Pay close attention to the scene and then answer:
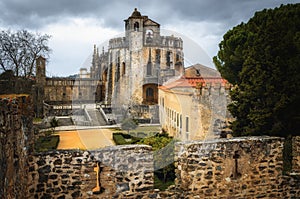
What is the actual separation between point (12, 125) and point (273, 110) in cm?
907

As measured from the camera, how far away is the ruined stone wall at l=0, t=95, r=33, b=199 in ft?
10.3

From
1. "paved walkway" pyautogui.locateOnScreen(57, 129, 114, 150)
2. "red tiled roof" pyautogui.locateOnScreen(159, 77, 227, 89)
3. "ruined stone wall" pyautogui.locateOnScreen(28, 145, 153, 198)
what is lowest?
"paved walkway" pyautogui.locateOnScreen(57, 129, 114, 150)

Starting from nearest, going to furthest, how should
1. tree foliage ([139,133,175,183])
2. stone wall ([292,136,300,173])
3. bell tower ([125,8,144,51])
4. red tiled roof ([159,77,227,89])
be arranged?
1. stone wall ([292,136,300,173])
2. tree foliage ([139,133,175,183])
3. red tiled roof ([159,77,227,89])
4. bell tower ([125,8,144,51])

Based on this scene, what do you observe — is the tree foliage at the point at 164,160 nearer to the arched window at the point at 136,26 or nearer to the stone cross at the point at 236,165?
the stone cross at the point at 236,165

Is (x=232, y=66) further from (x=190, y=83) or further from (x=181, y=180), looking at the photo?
(x=181, y=180)

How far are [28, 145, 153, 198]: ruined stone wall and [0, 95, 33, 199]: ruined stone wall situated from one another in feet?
0.78

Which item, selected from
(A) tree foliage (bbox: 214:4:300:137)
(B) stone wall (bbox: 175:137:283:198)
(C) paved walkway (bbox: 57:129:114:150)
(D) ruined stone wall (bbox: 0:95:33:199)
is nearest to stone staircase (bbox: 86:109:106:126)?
(C) paved walkway (bbox: 57:129:114:150)

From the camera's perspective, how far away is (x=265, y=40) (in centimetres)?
1072

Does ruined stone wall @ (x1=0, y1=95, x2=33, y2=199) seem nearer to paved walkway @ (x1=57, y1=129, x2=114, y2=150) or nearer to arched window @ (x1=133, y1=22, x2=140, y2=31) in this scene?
paved walkway @ (x1=57, y1=129, x2=114, y2=150)

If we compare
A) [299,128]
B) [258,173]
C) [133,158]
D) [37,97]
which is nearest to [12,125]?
[133,158]

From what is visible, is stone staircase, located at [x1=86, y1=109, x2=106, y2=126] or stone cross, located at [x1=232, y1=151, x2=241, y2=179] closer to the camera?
stone cross, located at [x1=232, y1=151, x2=241, y2=179]

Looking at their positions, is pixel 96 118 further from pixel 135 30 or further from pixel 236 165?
pixel 236 165

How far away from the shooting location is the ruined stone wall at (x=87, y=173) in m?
4.29

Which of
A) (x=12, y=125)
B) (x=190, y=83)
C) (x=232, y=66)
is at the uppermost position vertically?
(x=232, y=66)
